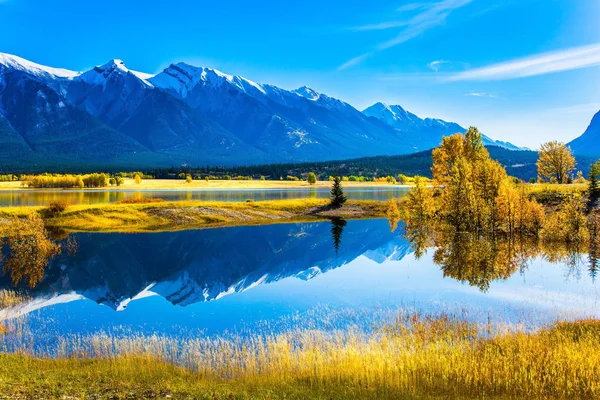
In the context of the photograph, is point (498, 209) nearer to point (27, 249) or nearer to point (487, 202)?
point (487, 202)

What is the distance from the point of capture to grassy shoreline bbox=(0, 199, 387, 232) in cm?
7081

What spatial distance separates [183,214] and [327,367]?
65.3 metres

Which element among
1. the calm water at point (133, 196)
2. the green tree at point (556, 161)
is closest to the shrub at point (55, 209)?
the calm water at point (133, 196)

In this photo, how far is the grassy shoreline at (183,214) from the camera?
232 ft

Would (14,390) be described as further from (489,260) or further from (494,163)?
(494,163)

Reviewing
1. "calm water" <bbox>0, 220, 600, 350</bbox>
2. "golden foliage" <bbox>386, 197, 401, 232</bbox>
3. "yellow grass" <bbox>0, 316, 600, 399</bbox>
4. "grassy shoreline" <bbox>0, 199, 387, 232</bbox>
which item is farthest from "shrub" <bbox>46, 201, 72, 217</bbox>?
"yellow grass" <bbox>0, 316, 600, 399</bbox>

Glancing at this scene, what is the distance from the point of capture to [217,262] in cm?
4819

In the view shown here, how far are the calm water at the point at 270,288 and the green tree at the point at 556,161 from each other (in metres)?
63.0

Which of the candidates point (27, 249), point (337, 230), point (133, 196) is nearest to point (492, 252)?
point (337, 230)

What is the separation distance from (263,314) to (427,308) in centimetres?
1025

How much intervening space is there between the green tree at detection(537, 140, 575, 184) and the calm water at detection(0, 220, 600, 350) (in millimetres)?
63004

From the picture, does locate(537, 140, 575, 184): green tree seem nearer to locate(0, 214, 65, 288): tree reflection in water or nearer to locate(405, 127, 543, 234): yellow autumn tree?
locate(405, 127, 543, 234): yellow autumn tree

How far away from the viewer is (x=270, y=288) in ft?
120

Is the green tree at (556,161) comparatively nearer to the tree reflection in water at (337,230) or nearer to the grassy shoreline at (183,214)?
the grassy shoreline at (183,214)
